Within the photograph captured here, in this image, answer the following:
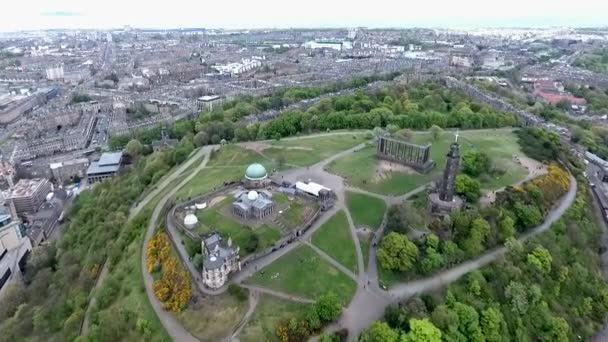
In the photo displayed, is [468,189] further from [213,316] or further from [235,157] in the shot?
[235,157]

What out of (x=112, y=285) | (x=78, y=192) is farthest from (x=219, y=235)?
(x=78, y=192)

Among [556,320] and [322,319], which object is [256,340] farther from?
[556,320]

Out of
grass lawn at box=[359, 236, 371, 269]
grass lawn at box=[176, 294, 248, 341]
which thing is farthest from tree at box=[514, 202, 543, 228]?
grass lawn at box=[176, 294, 248, 341]

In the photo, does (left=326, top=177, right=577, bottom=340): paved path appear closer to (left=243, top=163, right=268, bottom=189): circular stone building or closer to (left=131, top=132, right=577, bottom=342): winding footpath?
(left=131, top=132, right=577, bottom=342): winding footpath

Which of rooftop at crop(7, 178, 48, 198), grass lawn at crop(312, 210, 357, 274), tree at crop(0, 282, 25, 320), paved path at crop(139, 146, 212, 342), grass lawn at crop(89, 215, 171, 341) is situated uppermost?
grass lawn at crop(312, 210, 357, 274)

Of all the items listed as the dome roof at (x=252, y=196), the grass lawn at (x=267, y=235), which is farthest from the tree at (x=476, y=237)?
the dome roof at (x=252, y=196)

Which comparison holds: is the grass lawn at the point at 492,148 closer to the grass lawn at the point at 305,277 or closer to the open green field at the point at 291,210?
the open green field at the point at 291,210
